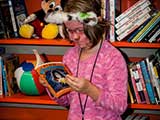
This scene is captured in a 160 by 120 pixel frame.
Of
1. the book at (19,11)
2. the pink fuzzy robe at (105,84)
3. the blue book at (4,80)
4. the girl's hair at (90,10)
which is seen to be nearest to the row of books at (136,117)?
the pink fuzzy robe at (105,84)

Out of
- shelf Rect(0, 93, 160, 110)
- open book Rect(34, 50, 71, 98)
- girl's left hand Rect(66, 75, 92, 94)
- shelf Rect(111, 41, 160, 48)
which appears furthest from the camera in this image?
shelf Rect(0, 93, 160, 110)

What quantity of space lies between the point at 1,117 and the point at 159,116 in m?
0.92

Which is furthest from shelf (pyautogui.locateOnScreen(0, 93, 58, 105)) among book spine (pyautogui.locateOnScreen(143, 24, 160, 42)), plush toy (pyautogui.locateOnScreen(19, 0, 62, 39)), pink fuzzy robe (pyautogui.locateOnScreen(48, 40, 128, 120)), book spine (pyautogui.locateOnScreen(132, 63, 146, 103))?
book spine (pyautogui.locateOnScreen(143, 24, 160, 42))

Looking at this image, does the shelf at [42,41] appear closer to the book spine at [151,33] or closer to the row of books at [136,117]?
the book spine at [151,33]

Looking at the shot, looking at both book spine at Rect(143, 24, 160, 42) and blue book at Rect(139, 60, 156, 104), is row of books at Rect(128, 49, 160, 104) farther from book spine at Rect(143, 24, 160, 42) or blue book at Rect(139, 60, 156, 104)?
book spine at Rect(143, 24, 160, 42)

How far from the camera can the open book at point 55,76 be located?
1395 millimetres

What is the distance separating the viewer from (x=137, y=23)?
1.59m

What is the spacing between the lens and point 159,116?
73.0 inches

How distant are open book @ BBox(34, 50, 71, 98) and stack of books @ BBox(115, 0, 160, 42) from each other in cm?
36

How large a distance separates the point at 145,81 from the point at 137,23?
282 millimetres

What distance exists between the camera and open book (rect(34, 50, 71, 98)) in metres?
1.39

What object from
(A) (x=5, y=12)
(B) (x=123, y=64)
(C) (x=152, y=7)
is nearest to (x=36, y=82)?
(A) (x=5, y=12)

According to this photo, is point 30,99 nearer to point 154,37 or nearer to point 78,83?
point 78,83

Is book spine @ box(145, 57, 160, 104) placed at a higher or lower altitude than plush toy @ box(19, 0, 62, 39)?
lower
